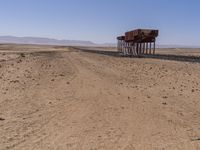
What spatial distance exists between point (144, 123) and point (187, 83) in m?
8.32

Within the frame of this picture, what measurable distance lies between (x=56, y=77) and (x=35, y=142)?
10.9 m

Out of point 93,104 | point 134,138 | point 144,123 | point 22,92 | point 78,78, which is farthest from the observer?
point 78,78

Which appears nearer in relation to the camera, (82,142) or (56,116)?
(82,142)

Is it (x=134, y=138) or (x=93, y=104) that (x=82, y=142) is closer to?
(x=134, y=138)

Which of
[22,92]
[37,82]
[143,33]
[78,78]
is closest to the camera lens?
[22,92]

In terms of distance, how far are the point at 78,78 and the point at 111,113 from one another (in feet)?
26.0

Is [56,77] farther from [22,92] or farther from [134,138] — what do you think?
[134,138]

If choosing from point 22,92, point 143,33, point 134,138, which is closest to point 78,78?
point 22,92

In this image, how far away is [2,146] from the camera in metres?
7.14

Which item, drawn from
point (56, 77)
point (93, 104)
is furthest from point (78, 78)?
point (93, 104)

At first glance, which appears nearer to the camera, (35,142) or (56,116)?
(35,142)

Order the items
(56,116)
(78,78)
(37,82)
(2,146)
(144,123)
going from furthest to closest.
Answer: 1. (78,78)
2. (37,82)
3. (56,116)
4. (144,123)
5. (2,146)

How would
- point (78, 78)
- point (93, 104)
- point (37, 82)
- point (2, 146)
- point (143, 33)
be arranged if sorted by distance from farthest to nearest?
point (143, 33) < point (78, 78) < point (37, 82) < point (93, 104) < point (2, 146)

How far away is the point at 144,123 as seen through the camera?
8906 millimetres
